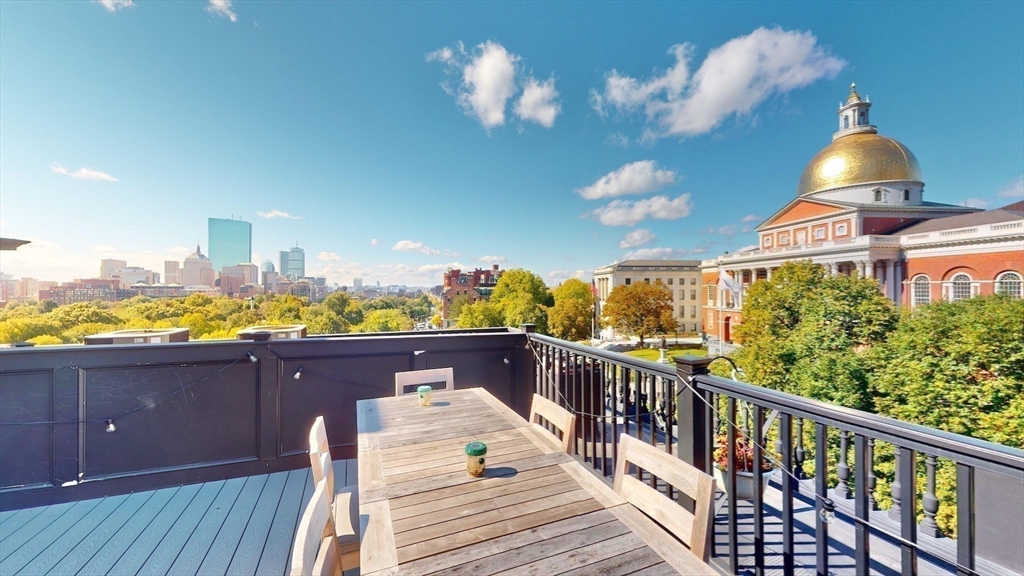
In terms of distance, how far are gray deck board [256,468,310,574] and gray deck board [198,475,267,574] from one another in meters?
0.17

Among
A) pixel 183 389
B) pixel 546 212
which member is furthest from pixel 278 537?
pixel 546 212

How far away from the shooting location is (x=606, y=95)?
18969mm

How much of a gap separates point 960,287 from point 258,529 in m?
32.6

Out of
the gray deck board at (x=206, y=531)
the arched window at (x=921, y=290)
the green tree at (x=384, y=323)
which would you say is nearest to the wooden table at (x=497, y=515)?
the gray deck board at (x=206, y=531)

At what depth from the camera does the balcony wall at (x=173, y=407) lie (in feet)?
8.53

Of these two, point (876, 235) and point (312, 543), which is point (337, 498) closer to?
point (312, 543)

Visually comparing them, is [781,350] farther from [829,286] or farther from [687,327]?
[687,327]

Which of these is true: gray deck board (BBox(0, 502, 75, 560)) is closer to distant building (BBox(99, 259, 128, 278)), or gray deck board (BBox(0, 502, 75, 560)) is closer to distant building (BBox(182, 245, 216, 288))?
distant building (BBox(99, 259, 128, 278))

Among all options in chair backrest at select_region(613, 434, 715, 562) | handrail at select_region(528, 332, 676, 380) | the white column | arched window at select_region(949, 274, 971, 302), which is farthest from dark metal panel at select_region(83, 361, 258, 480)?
the white column

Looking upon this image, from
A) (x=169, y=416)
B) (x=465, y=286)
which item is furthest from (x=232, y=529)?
(x=465, y=286)

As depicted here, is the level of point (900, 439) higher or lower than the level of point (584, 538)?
higher

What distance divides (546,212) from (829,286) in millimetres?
21065

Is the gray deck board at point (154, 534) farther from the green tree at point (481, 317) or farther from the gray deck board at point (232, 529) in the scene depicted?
the green tree at point (481, 317)

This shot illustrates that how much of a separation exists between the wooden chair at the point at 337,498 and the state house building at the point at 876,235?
27.1 m
